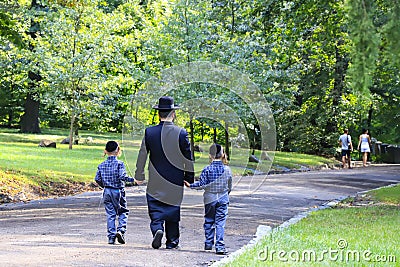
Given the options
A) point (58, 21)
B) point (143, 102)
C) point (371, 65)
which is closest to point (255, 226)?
point (371, 65)

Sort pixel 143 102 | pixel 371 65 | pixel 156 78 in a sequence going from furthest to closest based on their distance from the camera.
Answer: pixel 156 78 < pixel 143 102 < pixel 371 65

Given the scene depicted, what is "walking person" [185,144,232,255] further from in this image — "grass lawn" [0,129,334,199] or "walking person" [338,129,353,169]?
"walking person" [338,129,353,169]

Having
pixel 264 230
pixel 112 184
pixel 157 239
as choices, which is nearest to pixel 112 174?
pixel 112 184

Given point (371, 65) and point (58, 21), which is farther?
point (58, 21)

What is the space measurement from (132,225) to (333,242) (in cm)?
386

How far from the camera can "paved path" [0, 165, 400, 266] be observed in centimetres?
934

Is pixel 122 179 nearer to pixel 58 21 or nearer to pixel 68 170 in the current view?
pixel 68 170

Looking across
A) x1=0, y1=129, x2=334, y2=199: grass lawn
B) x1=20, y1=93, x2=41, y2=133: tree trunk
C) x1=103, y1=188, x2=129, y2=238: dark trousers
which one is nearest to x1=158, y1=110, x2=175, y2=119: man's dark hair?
x1=103, y1=188, x2=129, y2=238: dark trousers

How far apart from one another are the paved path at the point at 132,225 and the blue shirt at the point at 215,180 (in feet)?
2.86

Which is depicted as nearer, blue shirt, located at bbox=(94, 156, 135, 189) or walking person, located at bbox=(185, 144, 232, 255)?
walking person, located at bbox=(185, 144, 232, 255)

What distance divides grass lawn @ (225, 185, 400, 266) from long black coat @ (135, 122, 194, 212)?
4.49 feet

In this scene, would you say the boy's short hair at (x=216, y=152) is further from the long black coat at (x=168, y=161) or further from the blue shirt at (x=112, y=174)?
the blue shirt at (x=112, y=174)

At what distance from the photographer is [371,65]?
6.76 meters

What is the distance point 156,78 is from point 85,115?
9665 mm
